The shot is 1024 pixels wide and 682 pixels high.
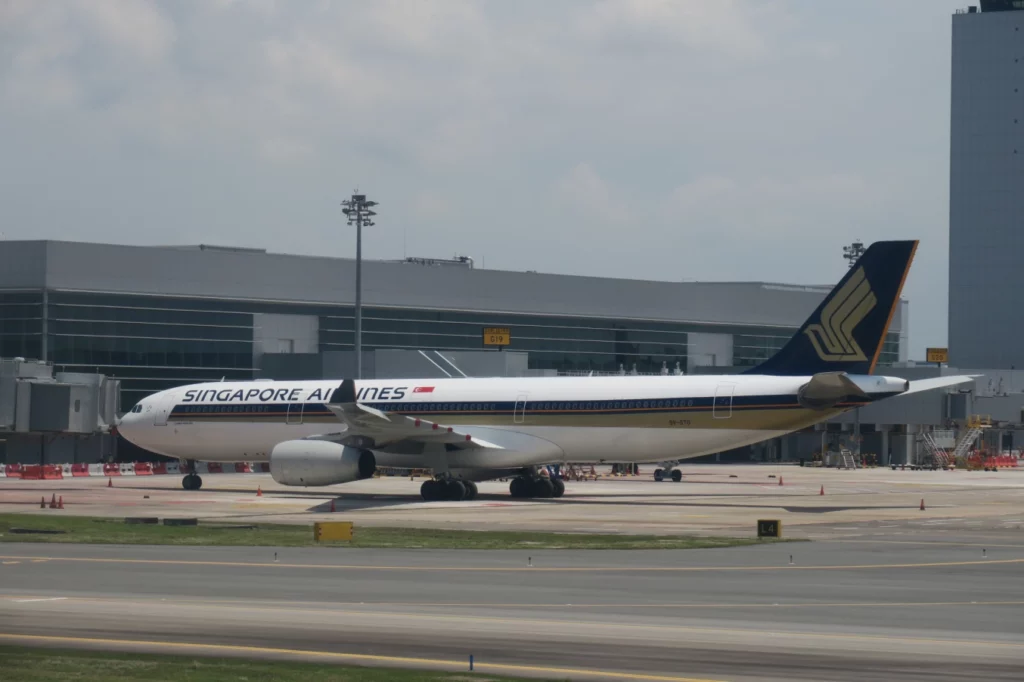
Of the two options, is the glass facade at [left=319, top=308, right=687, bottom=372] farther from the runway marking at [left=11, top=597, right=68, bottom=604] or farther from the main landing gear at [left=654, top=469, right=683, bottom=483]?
the runway marking at [left=11, top=597, right=68, bottom=604]

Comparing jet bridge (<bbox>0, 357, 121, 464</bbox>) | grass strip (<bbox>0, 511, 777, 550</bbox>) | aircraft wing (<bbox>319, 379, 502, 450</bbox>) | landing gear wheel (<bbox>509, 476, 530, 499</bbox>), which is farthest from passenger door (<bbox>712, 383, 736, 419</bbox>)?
jet bridge (<bbox>0, 357, 121, 464</bbox>)

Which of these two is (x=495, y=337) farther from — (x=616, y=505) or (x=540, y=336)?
(x=616, y=505)

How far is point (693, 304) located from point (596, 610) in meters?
95.3

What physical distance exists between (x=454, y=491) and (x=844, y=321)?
13109 millimetres

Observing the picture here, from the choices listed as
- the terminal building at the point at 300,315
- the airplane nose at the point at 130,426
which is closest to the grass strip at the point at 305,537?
the airplane nose at the point at 130,426

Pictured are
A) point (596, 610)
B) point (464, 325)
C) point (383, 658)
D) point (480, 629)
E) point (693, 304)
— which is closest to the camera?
point (383, 658)

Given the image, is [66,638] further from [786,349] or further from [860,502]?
[860,502]

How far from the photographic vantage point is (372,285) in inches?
3733

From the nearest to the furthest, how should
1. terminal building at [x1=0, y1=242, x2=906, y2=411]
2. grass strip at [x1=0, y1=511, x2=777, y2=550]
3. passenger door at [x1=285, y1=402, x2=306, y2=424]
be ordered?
grass strip at [x1=0, y1=511, x2=777, y2=550] → passenger door at [x1=285, y1=402, x2=306, y2=424] → terminal building at [x1=0, y1=242, x2=906, y2=411]

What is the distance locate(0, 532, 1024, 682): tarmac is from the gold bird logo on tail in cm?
1547

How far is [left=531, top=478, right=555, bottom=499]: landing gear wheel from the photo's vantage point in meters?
48.7

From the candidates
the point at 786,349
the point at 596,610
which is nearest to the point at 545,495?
the point at 786,349

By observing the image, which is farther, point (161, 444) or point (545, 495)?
point (161, 444)

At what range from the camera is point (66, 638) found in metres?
16.5
